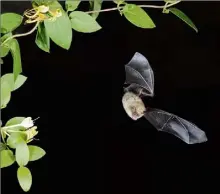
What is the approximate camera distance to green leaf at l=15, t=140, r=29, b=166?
43cm

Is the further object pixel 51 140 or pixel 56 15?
pixel 51 140

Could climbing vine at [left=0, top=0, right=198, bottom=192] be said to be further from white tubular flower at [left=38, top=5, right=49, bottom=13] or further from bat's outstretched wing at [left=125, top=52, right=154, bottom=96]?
bat's outstretched wing at [left=125, top=52, right=154, bottom=96]

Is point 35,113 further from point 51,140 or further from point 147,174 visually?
point 147,174

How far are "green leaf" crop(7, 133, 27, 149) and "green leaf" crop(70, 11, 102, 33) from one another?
0.15 m

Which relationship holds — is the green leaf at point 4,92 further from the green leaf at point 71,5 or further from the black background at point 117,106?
the black background at point 117,106

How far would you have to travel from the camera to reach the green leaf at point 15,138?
17.1 inches

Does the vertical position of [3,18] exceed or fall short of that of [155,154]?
it exceeds it

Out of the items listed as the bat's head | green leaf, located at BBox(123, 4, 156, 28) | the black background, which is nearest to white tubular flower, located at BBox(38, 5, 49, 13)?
green leaf, located at BBox(123, 4, 156, 28)

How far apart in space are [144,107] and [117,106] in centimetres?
60

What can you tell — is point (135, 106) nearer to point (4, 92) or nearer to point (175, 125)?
point (175, 125)

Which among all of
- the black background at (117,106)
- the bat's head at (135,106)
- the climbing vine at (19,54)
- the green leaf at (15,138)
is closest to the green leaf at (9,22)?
the climbing vine at (19,54)

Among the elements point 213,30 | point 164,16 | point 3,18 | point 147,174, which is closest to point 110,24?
point 164,16

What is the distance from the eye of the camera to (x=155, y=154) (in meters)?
1.25

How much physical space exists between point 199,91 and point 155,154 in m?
0.26
